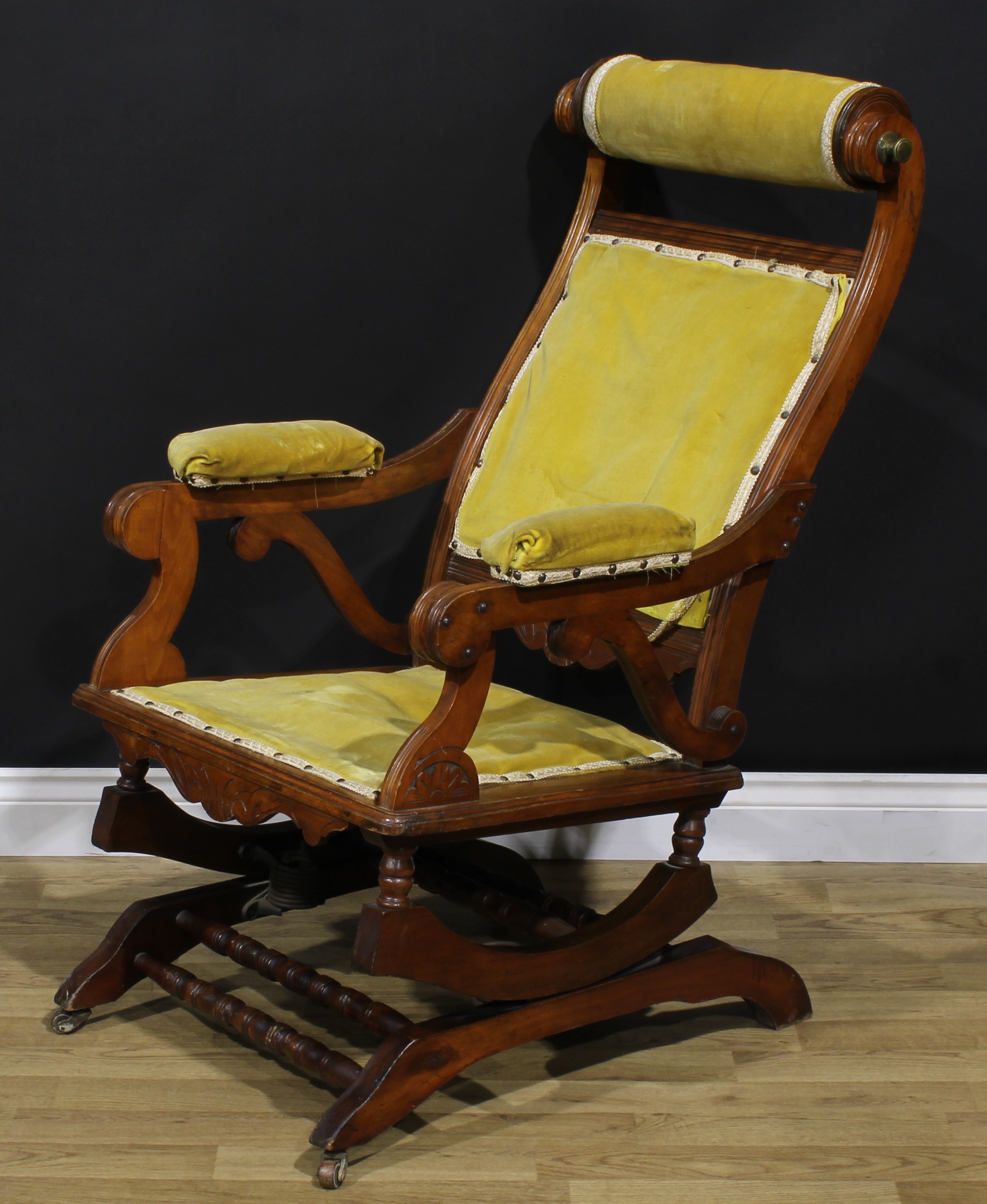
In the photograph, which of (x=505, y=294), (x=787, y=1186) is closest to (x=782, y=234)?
(x=505, y=294)

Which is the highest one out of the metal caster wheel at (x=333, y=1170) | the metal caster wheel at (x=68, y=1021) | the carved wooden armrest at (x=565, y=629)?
the carved wooden armrest at (x=565, y=629)

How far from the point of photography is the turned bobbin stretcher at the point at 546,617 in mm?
1775

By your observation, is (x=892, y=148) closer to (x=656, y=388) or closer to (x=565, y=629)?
(x=656, y=388)

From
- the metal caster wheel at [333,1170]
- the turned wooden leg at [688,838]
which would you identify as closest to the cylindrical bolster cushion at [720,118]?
the turned wooden leg at [688,838]

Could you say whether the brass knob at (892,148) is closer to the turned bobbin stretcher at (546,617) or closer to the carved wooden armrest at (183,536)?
the turned bobbin stretcher at (546,617)

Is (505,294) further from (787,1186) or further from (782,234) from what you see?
(787,1186)

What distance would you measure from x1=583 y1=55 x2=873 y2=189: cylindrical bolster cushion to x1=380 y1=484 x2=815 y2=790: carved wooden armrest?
1.42 feet

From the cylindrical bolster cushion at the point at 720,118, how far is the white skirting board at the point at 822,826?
1115 mm

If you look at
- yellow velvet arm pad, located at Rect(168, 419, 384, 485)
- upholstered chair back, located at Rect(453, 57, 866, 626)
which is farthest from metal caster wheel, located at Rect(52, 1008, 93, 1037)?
upholstered chair back, located at Rect(453, 57, 866, 626)

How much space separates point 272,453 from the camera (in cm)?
211

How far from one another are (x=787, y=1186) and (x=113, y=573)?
4.80 feet

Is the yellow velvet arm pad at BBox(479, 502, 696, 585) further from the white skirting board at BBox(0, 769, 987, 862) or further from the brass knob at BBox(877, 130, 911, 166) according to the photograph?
the white skirting board at BBox(0, 769, 987, 862)

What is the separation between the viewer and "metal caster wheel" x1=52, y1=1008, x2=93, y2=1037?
6.95 feet

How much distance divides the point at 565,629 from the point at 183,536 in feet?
1.94
